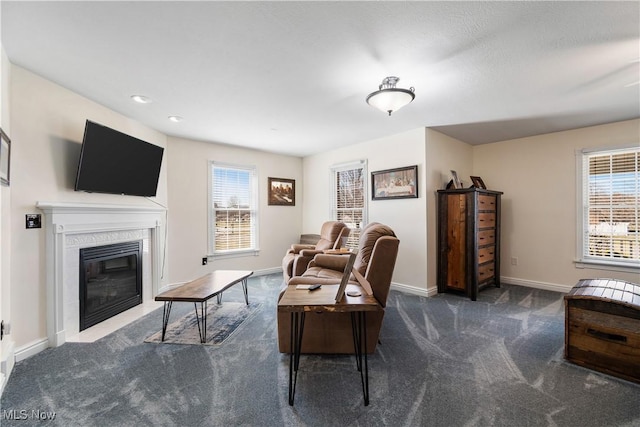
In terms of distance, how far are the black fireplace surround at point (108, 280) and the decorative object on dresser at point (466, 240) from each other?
13.9 ft

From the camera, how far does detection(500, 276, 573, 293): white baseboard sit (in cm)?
411

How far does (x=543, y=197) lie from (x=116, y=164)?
594cm

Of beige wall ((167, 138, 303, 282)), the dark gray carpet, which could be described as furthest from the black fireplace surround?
beige wall ((167, 138, 303, 282))

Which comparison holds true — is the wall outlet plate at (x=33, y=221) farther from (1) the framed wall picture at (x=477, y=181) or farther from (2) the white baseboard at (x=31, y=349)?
(1) the framed wall picture at (x=477, y=181)

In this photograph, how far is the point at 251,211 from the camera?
526 centimetres

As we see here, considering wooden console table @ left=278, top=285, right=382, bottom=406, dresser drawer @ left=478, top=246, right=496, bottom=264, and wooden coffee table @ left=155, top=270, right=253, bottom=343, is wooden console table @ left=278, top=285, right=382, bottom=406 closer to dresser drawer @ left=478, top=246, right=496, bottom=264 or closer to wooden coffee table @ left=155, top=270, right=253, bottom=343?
wooden coffee table @ left=155, top=270, right=253, bottom=343

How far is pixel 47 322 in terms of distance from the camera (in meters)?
2.46

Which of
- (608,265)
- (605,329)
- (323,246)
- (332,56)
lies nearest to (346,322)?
(605,329)

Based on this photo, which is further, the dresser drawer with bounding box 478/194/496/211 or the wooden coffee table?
the dresser drawer with bounding box 478/194/496/211

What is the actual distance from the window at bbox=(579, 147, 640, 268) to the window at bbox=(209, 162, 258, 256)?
17.3ft

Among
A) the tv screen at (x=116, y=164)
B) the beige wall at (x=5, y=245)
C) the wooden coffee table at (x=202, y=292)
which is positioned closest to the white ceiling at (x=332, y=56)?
the beige wall at (x=5, y=245)

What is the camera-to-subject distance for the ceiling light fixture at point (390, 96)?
2.25 meters

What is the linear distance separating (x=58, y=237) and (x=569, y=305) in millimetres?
4454

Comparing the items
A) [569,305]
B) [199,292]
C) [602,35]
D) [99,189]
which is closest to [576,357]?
[569,305]
